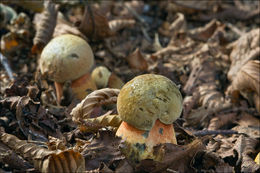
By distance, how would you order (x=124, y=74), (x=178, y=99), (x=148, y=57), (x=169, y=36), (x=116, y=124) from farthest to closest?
(x=169, y=36) → (x=148, y=57) → (x=124, y=74) → (x=116, y=124) → (x=178, y=99)

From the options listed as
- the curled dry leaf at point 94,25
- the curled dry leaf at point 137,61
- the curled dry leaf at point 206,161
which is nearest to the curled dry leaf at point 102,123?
the curled dry leaf at point 206,161

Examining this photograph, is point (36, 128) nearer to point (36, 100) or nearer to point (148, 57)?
point (36, 100)

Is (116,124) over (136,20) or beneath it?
beneath

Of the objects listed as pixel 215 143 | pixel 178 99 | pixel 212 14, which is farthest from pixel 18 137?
pixel 212 14

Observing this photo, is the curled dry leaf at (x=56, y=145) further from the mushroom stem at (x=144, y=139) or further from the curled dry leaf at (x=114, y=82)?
the curled dry leaf at (x=114, y=82)

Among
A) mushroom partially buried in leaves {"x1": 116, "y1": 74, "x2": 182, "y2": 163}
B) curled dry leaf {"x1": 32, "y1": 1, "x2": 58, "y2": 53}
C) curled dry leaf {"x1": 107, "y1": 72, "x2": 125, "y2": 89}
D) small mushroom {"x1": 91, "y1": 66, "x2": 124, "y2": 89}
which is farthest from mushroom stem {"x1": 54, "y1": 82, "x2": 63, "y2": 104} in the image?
mushroom partially buried in leaves {"x1": 116, "y1": 74, "x2": 182, "y2": 163}

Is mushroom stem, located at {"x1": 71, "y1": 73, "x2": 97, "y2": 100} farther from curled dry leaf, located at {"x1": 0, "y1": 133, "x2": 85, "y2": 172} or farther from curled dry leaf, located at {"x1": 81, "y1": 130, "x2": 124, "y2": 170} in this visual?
curled dry leaf, located at {"x1": 0, "y1": 133, "x2": 85, "y2": 172}
